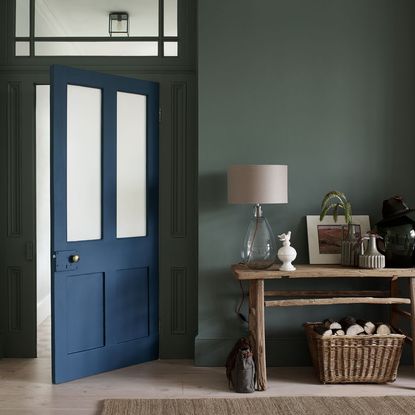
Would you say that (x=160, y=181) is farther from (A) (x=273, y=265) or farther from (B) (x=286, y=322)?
(B) (x=286, y=322)

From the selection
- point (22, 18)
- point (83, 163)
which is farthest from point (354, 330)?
point (22, 18)

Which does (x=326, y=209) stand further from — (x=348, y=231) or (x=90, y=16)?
(x=90, y=16)

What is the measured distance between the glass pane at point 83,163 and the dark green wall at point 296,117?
0.81 m

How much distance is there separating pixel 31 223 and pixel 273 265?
2.03 metres

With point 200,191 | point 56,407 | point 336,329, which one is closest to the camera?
point 56,407

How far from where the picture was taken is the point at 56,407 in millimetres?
4281

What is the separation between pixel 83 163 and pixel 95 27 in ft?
4.09

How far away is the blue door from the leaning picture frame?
1276 mm

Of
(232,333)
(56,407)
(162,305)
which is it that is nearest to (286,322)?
(232,333)

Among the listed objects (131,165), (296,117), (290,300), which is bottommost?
(290,300)

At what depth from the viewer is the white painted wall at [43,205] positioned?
6.93m

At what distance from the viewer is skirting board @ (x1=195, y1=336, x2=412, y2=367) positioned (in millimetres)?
5219

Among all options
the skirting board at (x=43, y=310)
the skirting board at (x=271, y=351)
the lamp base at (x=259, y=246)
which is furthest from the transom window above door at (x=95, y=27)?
the skirting board at (x=43, y=310)

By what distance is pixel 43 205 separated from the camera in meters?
7.21
